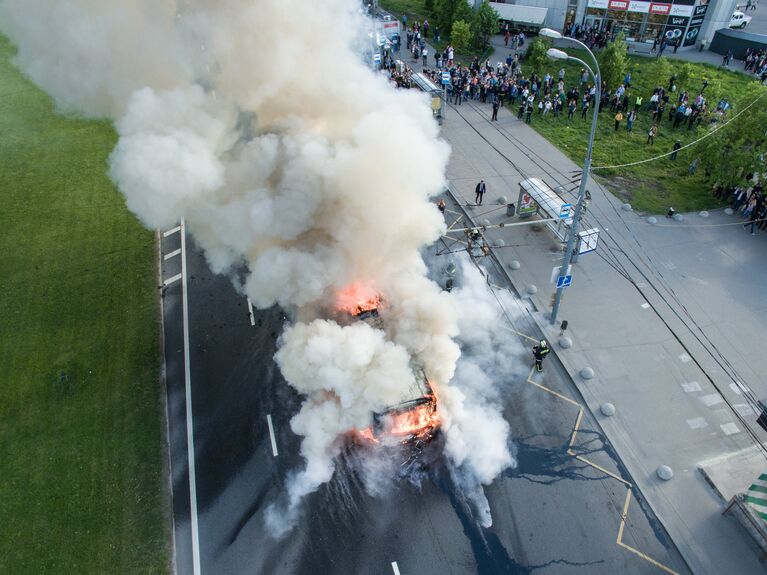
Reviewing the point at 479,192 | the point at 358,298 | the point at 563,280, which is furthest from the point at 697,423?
the point at 479,192

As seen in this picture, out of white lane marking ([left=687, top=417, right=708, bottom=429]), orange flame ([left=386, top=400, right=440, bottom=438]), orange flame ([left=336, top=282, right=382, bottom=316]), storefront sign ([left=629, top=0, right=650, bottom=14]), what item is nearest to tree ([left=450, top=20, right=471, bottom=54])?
storefront sign ([left=629, top=0, right=650, bottom=14])

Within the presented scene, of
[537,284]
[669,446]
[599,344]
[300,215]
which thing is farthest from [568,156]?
[300,215]

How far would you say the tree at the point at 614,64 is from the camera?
1126 inches

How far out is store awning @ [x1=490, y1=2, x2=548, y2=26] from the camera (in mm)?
38125

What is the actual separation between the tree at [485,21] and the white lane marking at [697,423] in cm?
2965

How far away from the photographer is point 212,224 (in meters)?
14.0

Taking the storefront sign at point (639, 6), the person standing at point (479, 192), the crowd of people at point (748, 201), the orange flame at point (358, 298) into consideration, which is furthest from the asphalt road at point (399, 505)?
the storefront sign at point (639, 6)

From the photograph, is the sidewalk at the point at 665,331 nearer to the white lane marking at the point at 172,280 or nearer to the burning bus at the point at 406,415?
the burning bus at the point at 406,415

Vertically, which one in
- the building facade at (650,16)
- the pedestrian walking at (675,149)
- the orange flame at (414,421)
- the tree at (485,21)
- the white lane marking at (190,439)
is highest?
the building facade at (650,16)

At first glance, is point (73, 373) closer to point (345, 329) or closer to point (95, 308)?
point (95, 308)

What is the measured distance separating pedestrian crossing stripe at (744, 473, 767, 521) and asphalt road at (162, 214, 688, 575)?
1996mm

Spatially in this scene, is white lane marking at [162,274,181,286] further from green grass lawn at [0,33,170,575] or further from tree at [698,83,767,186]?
tree at [698,83,767,186]

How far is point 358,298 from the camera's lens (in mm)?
15195

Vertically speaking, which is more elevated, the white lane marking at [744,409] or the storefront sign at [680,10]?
the storefront sign at [680,10]
